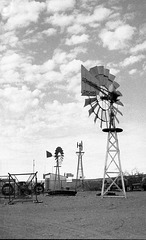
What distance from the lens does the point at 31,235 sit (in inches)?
384

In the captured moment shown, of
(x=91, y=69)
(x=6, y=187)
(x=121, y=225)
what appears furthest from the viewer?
(x=6, y=187)

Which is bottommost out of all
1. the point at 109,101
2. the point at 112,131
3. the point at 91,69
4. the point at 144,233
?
the point at 144,233

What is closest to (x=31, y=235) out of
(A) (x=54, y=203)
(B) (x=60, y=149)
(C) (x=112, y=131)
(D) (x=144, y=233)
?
(D) (x=144, y=233)

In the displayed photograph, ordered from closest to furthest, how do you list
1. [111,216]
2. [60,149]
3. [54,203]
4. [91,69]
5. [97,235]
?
1. [97,235]
2. [111,216]
3. [54,203]
4. [91,69]
5. [60,149]

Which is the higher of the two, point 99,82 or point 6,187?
point 99,82

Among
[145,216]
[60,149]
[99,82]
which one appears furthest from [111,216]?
[60,149]

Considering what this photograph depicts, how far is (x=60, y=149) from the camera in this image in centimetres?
4322

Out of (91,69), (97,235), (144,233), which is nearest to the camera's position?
(97,235)

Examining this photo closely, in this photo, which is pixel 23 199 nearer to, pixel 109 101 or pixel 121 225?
pixel 109 101

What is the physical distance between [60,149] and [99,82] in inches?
808

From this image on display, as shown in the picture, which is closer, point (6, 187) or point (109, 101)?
point (109, 101)

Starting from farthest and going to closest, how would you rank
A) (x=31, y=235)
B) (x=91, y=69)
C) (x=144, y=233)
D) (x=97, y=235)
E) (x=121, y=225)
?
(x=91, y=69) → (x=121, y=225) → (x=144, y=233) → (x=97, y=235) → (x=31, y=235)

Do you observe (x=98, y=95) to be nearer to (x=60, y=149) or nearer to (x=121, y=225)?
(x=121, y=225)

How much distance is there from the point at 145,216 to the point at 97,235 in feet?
18.5
